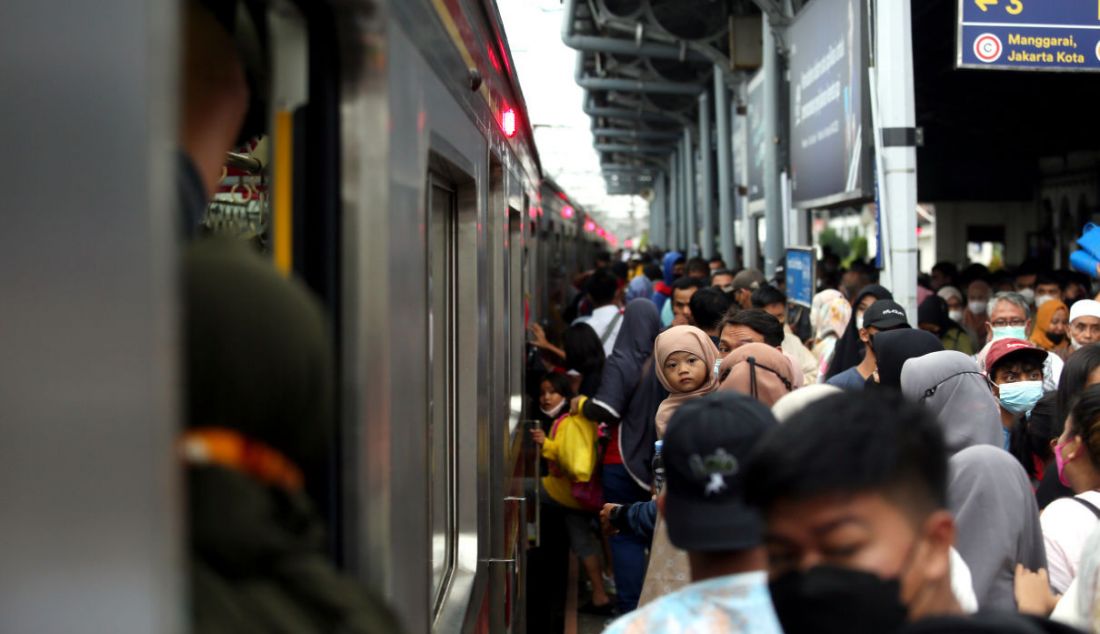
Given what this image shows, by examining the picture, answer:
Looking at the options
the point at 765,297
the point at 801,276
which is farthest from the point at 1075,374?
the point at 801,276

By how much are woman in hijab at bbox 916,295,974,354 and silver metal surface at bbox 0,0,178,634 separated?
6806 mm

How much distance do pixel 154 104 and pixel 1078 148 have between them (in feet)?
73.4

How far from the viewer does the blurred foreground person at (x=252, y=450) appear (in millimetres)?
1177

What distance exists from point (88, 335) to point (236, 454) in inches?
8.7

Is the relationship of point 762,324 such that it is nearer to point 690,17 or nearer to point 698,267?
point 698,267

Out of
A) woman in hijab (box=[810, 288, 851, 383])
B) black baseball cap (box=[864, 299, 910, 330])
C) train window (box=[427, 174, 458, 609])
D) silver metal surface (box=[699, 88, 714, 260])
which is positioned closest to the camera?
train window (box=[427, 174, 458, 609])

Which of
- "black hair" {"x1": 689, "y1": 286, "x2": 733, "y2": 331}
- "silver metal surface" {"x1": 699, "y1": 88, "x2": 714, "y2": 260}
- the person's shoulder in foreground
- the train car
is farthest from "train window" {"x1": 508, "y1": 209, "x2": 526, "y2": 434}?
"silver metal surface" {"x1": 699, "y1": 88, "x2": 714, "y2": 260}

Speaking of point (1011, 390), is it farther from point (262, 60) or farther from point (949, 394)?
point (262, 60)

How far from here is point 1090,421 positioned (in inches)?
114

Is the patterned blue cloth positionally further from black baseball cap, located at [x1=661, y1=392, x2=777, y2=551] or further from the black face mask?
the black face mask

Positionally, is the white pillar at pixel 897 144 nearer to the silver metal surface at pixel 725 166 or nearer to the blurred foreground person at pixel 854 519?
the blurred foreground person at pixel 854 519

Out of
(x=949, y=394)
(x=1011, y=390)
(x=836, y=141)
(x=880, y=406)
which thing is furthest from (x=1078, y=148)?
(x=880, y=406)

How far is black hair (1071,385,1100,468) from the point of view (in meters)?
2.88

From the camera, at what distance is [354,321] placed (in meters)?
1.49
